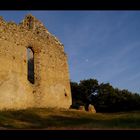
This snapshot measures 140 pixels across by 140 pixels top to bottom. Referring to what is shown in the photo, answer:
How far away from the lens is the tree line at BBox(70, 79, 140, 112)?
35.0 metres

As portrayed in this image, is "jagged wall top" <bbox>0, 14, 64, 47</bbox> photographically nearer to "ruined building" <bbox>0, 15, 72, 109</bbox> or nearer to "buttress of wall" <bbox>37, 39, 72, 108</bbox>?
"ruined building" <bbox>0, 15, 72, 109</bbox>

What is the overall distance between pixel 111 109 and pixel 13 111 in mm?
19399

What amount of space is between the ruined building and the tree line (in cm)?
1193

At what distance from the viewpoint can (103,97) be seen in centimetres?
3747

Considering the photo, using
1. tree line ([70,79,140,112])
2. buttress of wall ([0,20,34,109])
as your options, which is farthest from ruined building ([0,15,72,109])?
tree line ([70,79,140,112])

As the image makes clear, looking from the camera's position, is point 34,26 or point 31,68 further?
point 31,68

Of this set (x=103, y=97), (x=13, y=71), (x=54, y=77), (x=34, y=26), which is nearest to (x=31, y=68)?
(x=54, y=77)

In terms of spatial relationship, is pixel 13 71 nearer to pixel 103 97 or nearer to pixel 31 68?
pixel 31 68

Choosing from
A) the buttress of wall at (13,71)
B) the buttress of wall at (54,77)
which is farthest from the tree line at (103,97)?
the buttress of wall at (13,71)

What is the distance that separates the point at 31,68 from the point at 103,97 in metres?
17.0

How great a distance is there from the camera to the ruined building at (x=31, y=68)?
17.7 meters

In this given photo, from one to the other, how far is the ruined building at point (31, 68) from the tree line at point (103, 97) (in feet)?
39.1
